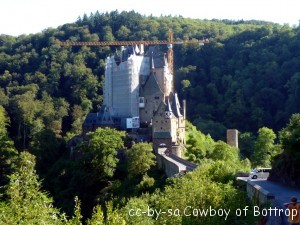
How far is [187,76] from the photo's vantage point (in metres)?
102

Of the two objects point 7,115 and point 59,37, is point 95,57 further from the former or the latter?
point 7,115

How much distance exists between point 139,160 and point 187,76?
56.2 m

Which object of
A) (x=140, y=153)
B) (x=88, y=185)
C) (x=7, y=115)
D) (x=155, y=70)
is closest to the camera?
(x=140, y=153)

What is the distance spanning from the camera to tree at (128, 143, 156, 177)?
47500 millimetres

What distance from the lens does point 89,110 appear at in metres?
88.6

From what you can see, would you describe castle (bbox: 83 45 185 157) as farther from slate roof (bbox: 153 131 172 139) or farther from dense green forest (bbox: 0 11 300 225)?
dense green forest (bbox: 0 11 300 225)

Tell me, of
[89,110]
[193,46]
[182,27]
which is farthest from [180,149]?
[182,27]

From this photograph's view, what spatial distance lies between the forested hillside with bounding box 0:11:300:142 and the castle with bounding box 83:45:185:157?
15448 mm

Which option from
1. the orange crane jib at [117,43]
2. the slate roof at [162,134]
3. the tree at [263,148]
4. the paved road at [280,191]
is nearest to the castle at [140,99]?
the slate roof at [162,134]

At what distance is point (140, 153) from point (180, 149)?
6283mm

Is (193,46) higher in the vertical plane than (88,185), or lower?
higher

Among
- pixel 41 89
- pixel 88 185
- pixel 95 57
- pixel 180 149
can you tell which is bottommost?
pixel 88 185

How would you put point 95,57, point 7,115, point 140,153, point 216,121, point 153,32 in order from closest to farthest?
point 140,153 → point 7,115 → point 216,121 → point 95,57 → point 153,32

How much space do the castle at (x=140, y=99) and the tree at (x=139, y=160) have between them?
5507 millimetres
